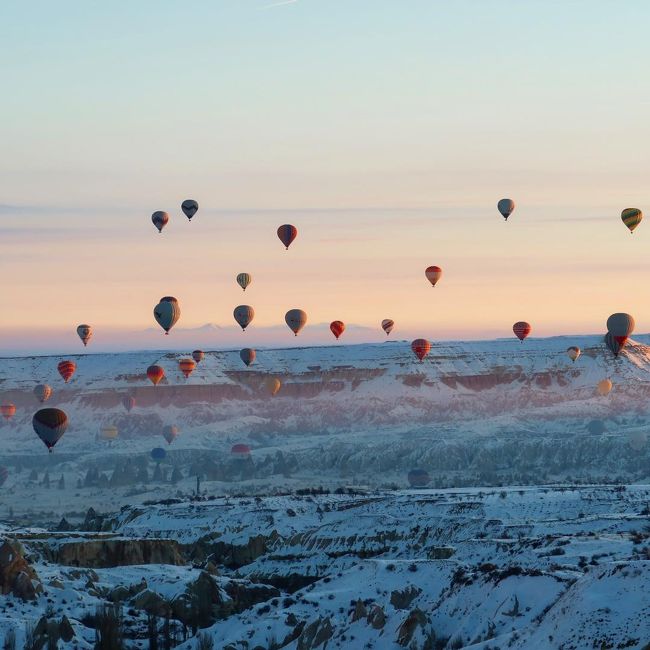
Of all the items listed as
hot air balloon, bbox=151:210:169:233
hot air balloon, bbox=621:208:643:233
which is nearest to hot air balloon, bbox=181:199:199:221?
hot air balloon, bbox=151:210:169:233

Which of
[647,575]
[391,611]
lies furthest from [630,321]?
[647,575]

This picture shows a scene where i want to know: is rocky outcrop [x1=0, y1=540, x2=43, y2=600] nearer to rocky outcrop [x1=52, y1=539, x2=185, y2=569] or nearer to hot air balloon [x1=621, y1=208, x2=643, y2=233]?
rocky outcrop [x1=52, y1=539, x2=185, y2=569]

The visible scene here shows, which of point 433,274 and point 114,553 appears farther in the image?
point 433,274

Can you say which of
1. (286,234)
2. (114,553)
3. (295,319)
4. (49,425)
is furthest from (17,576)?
(295,319)

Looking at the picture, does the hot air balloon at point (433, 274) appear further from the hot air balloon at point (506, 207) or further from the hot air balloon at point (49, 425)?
the hot air balloon at point (49, 425)

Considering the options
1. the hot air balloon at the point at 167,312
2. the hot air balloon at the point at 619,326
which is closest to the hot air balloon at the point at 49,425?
the hot air balloon at the point at 167,312

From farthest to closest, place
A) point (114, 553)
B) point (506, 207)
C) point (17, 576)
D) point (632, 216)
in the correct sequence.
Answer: point (506, 207) < point (632, 216) < point (114, 553) < point (17, 576)

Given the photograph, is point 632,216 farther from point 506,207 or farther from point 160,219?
point 160,219
